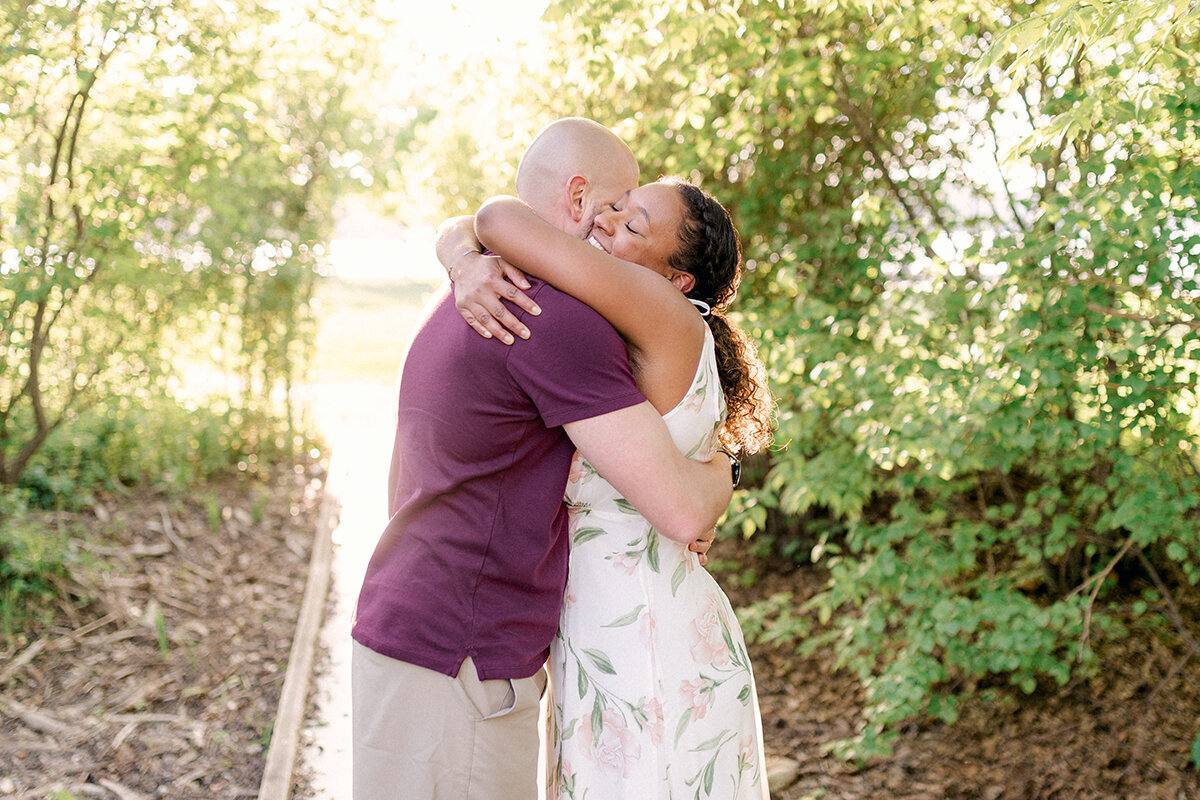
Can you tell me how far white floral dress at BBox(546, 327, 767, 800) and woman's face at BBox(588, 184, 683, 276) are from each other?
0.21m

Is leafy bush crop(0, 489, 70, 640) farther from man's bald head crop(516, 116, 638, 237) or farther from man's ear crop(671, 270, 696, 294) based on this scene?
man's ear crop(671, 270, 696, 294)

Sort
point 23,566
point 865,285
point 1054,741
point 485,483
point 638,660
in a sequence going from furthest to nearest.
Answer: point 23,566, point 865,285, point 1054,741, point 638,660, point 485,483

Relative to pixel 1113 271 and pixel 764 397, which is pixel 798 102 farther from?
pixel 764 397

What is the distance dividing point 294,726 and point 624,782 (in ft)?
9.20

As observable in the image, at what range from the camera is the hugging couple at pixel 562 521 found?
181cm

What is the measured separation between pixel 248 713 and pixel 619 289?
11.8ft

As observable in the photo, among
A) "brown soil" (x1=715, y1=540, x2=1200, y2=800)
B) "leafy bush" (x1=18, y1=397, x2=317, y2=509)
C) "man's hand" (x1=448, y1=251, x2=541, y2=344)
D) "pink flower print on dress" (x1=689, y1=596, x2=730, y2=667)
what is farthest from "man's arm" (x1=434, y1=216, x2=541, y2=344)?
"leafy bush" (x1=18, y1=397, x2=317, y2=509)

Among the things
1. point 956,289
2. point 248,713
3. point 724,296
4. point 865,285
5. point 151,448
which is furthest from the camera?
point 151,448

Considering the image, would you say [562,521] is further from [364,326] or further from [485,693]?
[364,326]

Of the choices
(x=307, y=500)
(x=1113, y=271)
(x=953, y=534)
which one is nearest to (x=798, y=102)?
(x=1113, y=271)

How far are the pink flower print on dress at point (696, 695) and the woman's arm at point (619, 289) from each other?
0.56m

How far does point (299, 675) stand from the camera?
4.87 metres

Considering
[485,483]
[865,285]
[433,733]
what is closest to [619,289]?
[485,483]

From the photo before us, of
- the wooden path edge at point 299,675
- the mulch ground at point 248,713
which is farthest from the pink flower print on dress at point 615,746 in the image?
the mulch ground at point 248,713
